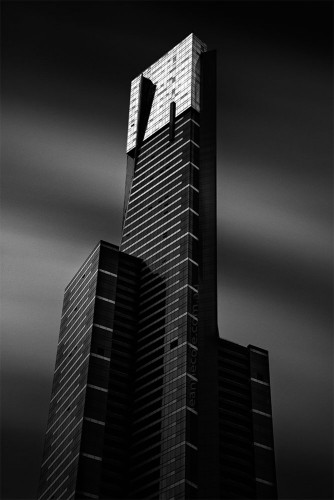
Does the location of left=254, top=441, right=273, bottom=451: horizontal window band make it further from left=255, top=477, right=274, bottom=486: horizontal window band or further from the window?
the window

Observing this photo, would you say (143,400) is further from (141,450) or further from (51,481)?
(51,481)

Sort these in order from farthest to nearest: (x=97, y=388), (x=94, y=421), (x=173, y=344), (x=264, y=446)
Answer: (x=264, y=446)
(x=173, y=344)
(x=97, y=388)
(x=94, y=421)

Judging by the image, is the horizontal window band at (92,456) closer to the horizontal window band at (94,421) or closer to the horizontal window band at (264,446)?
the horizontal window band at (94,421)

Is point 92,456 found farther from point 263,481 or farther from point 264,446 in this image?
point 264,446

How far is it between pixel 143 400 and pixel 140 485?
21.6 metres

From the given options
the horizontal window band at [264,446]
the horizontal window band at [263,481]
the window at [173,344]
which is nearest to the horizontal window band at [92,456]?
the window at [173,344]

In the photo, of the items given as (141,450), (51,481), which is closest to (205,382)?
(141,450)

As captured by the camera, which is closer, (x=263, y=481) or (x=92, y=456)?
(x=92, y=456)

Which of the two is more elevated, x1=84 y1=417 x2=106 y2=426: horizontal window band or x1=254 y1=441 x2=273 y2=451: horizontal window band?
x1=254 y1=441 x2=273 y2=451: horizontal window band

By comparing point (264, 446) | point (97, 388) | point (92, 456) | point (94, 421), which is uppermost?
point (97, 388)

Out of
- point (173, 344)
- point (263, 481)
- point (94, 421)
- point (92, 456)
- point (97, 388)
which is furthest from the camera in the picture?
point (173, 344)

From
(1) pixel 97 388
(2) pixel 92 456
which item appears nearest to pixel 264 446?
(1) pixel 97 388

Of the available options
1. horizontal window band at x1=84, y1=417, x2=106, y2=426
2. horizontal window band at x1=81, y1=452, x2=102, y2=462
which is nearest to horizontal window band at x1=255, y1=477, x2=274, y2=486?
horizontal window band at x1=81, y1=452, x2=102, y2=462

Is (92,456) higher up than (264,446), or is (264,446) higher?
(264,446)
